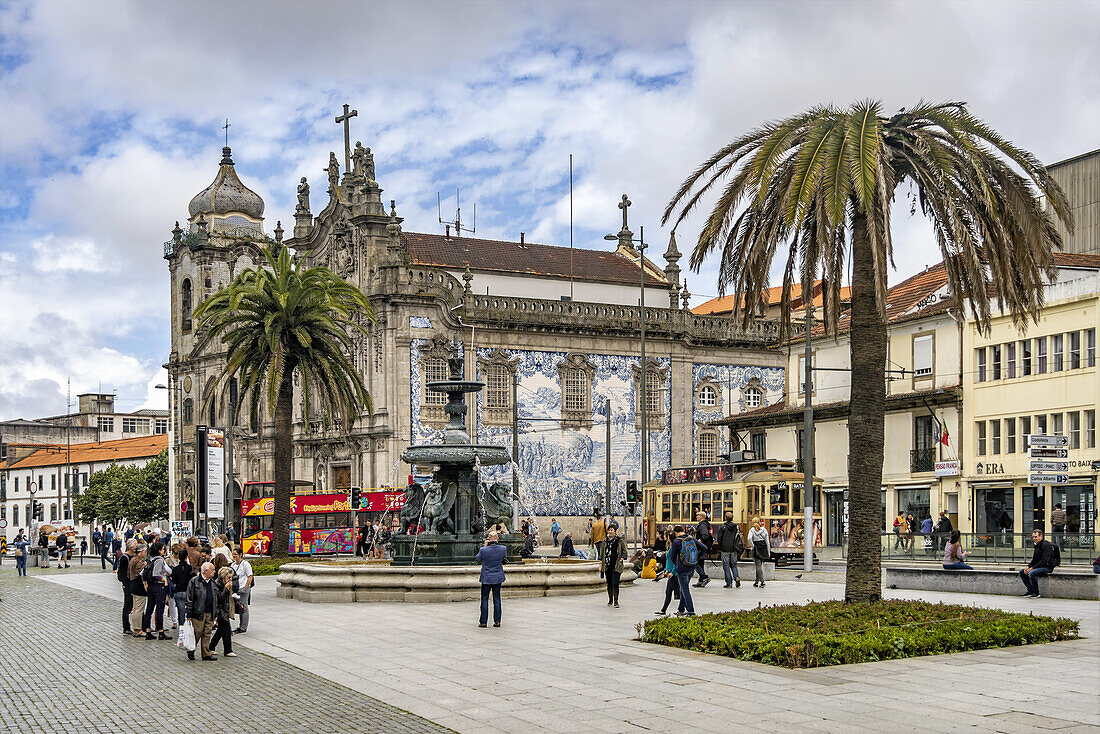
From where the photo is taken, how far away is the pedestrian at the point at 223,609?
54.5 feet

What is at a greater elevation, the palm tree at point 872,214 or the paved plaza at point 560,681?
the palm tree at point 872,214

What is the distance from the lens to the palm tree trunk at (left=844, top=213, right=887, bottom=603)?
18.3 m

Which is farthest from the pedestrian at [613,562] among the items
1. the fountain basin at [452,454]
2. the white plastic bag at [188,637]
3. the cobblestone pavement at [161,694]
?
the white plastic bag at [188,637]

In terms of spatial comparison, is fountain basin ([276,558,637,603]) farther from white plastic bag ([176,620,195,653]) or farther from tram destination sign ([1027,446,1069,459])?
tram destination sign ([1027,446,1069,459])

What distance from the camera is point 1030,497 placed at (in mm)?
44188

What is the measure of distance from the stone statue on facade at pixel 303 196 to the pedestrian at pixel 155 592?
163 feet

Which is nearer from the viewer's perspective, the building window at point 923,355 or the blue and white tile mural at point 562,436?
the building window at point 923,355

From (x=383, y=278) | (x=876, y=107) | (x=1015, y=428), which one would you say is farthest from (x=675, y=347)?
(x=876, y=107)

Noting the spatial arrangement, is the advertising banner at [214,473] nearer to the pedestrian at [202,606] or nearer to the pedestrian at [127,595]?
the pedestrian at [127,595]

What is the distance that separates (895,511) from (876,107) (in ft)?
109

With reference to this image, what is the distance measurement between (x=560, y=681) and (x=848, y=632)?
402 centimetres

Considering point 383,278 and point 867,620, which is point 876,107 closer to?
point 867,620

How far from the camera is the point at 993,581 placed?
25.5 metres

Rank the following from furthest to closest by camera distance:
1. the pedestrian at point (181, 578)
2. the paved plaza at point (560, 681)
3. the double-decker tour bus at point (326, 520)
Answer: the double-decker tour bus at point (326, 520), the pedestrian at point (181, 578), the paved plaza at point (560, 681)
